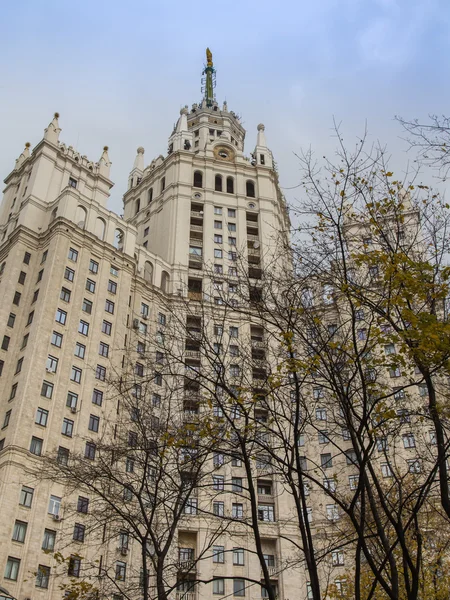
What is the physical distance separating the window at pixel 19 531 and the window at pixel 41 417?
717cm

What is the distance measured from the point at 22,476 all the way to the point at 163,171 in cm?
4718

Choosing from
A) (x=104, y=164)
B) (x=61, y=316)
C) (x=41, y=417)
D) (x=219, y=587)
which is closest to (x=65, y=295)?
(x=61, y=316)

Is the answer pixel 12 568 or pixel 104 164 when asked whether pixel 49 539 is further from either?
pixel 104 164

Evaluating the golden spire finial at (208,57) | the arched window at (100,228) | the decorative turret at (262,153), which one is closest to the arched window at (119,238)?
the arched window at (100,228)

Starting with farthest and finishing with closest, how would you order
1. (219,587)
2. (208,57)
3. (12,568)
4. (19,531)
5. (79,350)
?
1. (208,57)
2. (79,350)
3. (219,587)
4. (19,531)
5. (12,568)

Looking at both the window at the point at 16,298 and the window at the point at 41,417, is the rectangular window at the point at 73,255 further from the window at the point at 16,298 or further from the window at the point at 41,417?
the window at the point at 41,417

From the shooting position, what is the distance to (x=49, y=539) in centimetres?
4009

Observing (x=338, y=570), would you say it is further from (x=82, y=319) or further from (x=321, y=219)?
(x=321, y=219)

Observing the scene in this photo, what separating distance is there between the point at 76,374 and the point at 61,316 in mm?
5091

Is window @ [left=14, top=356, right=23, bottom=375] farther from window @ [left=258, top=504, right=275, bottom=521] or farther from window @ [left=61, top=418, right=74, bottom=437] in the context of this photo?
window @ [left=258, top=504, right=275, bottom=521]

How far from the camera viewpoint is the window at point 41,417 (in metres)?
44.2

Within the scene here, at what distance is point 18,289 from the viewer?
5256 centimetres

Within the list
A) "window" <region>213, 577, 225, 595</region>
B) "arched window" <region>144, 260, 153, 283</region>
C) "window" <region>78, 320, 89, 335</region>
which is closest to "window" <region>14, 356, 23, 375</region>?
"window" <region>78, 320, 89, 335</region>

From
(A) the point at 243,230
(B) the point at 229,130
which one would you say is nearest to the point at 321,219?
(A) the point at 243,230
